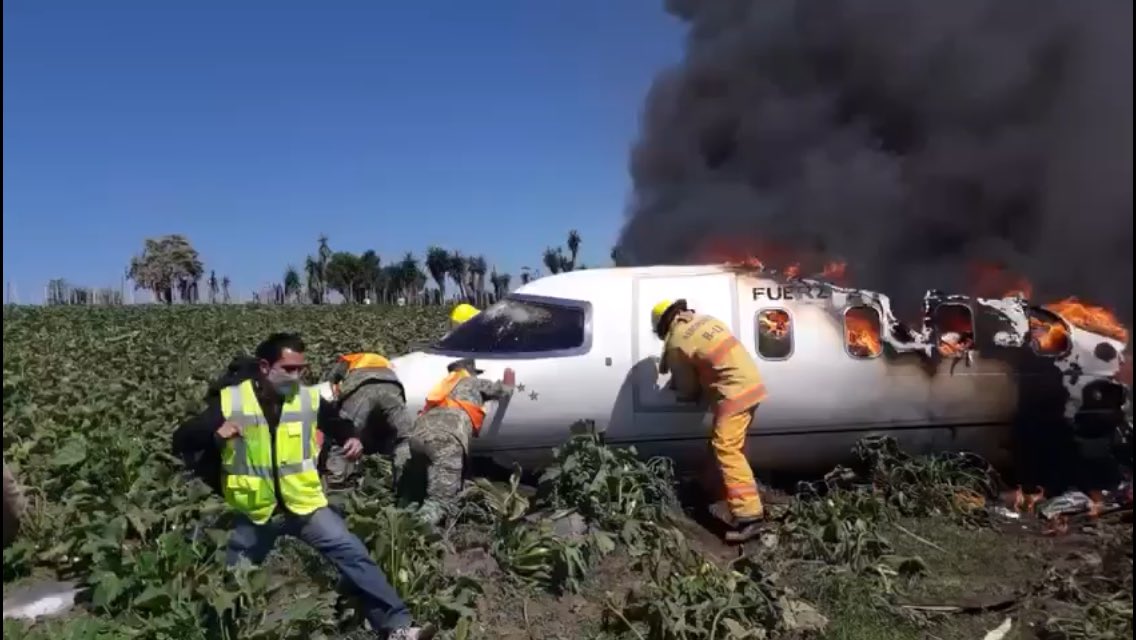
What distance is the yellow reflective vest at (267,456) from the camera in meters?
5.45

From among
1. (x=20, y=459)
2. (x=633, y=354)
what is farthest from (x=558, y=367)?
(x=20, y=459)

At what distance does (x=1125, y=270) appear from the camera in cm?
402

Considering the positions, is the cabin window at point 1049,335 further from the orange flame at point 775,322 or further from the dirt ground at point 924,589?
the orange flame at point 775,322

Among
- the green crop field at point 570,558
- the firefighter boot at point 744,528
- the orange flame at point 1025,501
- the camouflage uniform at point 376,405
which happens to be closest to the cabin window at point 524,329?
the camouflage uniform at point 376,405

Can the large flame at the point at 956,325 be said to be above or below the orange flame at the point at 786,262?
below

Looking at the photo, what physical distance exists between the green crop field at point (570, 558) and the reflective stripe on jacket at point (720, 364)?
94 cm

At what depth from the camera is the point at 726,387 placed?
26.5 ft

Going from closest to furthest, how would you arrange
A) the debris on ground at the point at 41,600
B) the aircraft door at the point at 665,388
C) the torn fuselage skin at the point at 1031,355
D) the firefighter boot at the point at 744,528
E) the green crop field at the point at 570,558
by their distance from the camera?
the green crop field at the point at 570,558
the debris on ground at the point at 41,600
the firefighter boot at the point at 744,528
the torn fuselage skin at the point at 1031,355
the aircraft door at the point at 665,388

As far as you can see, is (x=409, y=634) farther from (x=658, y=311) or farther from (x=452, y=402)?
(x=658, y=311)

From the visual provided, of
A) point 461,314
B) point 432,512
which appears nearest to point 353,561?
point 432,512

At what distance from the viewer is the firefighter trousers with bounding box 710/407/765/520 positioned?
26.0ft

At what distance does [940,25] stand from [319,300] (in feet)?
137

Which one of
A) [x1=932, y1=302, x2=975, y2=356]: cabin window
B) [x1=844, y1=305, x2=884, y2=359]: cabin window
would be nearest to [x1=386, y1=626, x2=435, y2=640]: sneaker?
[x1=844, y1=305, x2=884, y2=359]: cabin window

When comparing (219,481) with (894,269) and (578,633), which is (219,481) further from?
(894,269)
